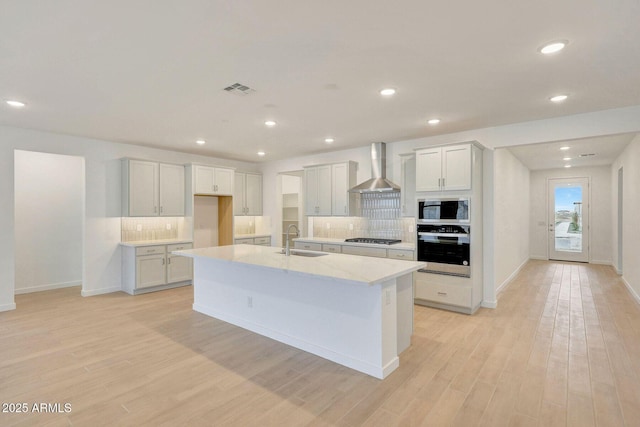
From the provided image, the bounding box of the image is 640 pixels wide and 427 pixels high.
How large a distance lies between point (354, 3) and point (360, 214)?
439 centimetres

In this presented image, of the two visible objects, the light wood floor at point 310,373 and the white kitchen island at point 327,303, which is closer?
the light wood floor at point 310,373

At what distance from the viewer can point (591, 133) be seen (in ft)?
12.8

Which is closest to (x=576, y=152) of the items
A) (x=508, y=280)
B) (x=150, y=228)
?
(x=508, y=280)

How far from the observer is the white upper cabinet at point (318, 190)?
6.13 m

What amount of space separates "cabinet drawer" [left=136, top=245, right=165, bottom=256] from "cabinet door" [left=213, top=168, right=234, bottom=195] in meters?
1.56

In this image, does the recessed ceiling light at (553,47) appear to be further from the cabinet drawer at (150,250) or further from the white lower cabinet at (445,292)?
the cabinet drawer at (150,250)

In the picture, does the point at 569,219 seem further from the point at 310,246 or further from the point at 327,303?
the point at 327,303

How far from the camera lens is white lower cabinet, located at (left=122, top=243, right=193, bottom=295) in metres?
5.46

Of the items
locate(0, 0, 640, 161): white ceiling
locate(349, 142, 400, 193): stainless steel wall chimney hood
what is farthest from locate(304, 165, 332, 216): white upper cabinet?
locate(0, 0, 640, 161): white ceiling

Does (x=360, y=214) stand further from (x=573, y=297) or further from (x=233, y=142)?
(x=573, y=297)

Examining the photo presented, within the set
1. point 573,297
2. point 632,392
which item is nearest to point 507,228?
point 573,297

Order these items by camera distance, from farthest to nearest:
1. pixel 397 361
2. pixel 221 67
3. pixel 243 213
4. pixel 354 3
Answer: pixel 243 213 → pixel 397 361 → pixel 221 67 → pixel 354 3

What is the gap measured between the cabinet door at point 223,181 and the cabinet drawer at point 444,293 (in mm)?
4270

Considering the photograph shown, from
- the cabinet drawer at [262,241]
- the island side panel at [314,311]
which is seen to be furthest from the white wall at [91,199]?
the cabinet drawer at [262,241]
